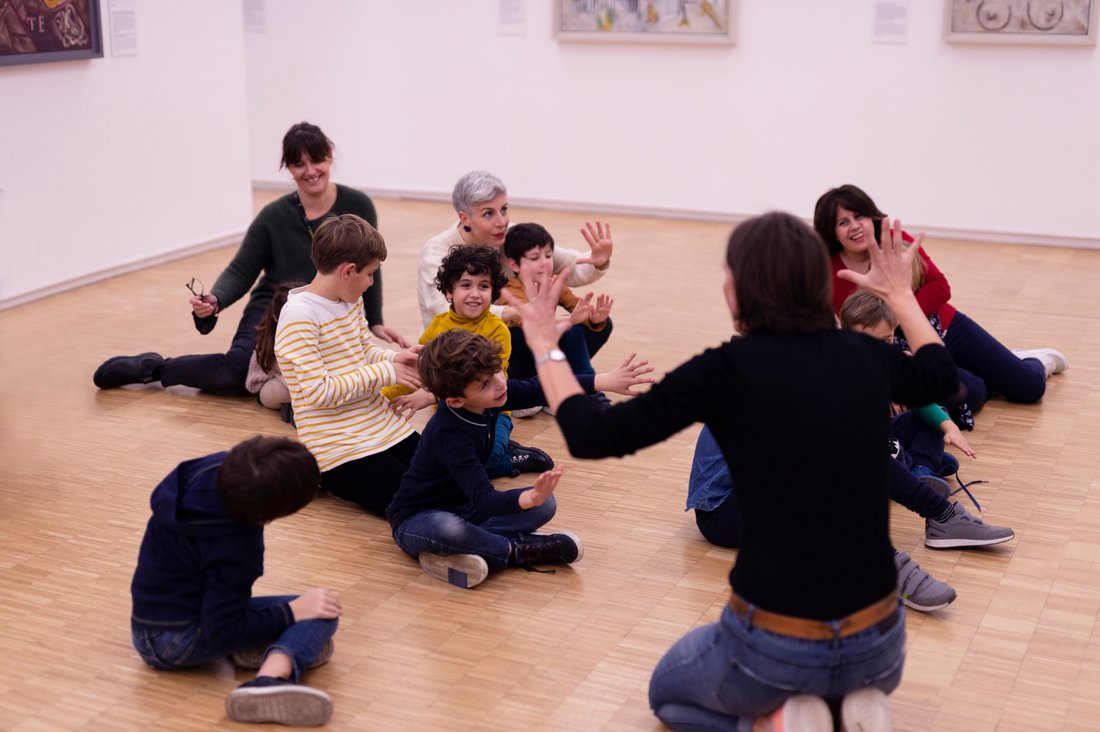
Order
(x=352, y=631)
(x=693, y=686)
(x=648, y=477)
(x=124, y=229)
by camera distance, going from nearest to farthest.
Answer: (x=693, y=686), (x=352, y=631), (x=648, y=477), (x=124, y=229)

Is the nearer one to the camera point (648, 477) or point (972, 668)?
point (972, 668)

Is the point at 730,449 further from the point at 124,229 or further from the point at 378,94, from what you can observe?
the point at 378,94

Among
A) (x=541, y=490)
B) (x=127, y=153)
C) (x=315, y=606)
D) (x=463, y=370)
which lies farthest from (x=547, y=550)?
(x=127, y=153)

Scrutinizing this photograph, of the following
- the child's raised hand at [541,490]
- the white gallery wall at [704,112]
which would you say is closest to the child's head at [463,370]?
the child's raised hand at [541,490]

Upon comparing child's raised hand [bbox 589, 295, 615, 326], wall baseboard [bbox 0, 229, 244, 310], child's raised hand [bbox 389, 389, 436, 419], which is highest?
child's raised hand [bbox 589, 295, 615, 326]

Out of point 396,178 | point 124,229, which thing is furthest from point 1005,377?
point 396,178

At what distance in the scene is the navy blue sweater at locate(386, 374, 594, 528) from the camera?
14.1ft

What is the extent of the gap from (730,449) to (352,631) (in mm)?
1634

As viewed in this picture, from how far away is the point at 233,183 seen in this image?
10.7m

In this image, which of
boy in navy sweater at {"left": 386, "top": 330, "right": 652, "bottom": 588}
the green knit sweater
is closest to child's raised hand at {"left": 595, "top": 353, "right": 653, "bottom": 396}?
boy in navy sweater at {"left": 386, "top": 330, "right": 652, "bottom": 588}

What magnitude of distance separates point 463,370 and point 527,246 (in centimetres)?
177

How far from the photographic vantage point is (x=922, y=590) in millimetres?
4125

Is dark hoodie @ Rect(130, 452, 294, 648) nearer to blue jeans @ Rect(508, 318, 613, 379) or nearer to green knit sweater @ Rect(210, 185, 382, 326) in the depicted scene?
blue jeans @ Rect(508, 318, 613, 379)

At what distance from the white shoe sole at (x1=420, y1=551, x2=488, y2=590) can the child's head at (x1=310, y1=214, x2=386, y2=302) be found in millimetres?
1196
